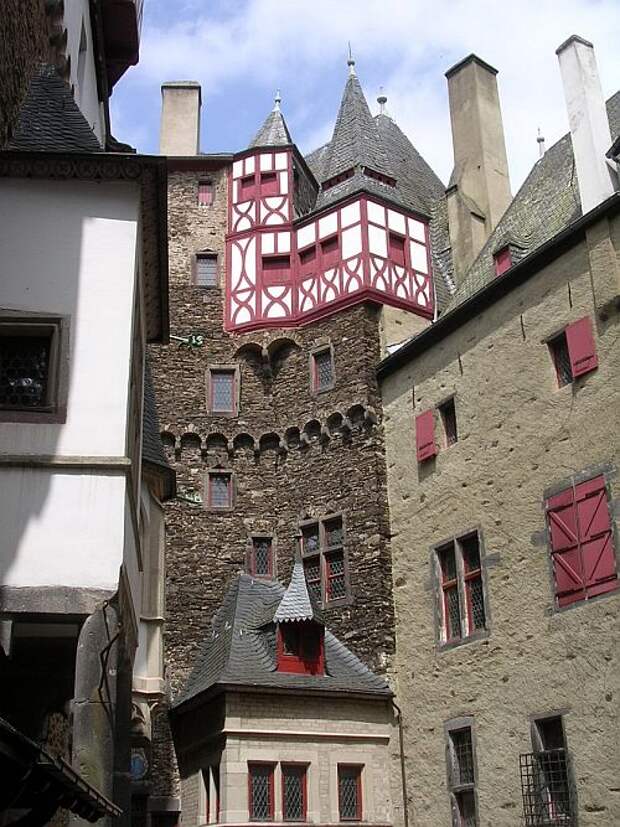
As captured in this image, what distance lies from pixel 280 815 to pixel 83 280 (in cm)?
1053

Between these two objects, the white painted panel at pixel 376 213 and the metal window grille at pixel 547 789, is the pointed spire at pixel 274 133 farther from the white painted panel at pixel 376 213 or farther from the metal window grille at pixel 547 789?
the metal window grille at pixel 547 789

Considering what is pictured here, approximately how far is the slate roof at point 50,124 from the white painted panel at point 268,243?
12166 mm

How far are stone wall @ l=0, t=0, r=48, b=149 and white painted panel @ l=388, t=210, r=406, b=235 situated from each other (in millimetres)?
11693

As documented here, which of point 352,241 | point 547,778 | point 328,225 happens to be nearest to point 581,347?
point 547,778

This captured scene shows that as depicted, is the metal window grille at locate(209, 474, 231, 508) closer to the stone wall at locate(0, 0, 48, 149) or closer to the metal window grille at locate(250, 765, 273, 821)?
the metal window grille at locate(250, 765, 273, 821)

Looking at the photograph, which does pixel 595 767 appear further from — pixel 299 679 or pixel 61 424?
pixel 61 424

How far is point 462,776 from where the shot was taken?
1664 centimetres

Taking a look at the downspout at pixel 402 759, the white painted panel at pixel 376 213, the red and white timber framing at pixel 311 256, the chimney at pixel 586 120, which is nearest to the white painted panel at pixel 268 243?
the red and white timber framing at pixel 311 256

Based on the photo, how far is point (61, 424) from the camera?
8.73 m

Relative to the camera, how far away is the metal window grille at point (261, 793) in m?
16.6

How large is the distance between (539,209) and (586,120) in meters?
3.14

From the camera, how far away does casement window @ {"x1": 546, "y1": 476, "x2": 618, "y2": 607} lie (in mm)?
14484

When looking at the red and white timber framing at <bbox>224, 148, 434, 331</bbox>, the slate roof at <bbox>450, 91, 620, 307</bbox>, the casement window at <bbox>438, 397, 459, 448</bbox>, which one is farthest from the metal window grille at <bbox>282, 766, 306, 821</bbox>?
the red and white timber framing at <bbox>224, 148, 434, 331</bbox>

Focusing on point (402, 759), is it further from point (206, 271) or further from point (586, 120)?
point (206, 271)
